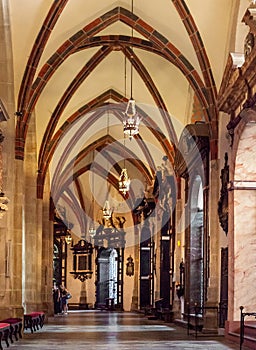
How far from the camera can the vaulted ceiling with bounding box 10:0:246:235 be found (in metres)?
16.8

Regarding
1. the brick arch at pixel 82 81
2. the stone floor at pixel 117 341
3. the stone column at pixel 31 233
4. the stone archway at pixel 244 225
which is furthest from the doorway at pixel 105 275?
the stone archway at pixel 244 225

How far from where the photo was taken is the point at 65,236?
38.5 metres

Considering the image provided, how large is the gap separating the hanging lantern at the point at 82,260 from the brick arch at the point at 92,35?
21305 mm

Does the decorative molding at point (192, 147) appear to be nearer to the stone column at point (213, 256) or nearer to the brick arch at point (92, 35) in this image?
the brick arch at point (92, 35)

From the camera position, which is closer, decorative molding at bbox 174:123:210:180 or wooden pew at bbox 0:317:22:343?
wooden pew at bbox 0:317:22:343

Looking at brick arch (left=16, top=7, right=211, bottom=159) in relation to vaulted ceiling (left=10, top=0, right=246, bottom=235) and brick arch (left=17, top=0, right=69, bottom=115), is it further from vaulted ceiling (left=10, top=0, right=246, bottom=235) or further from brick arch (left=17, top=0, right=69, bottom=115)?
brick arch (left=17, top=0, right=69, bottom=115)

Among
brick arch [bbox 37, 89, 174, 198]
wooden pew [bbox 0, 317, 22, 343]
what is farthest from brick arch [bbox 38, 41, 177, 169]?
wooden pew [bbox 0, 317, 22, 343]

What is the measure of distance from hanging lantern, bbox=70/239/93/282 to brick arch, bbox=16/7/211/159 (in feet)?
69.9

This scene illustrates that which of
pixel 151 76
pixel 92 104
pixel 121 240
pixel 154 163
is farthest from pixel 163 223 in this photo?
pixel 121 240

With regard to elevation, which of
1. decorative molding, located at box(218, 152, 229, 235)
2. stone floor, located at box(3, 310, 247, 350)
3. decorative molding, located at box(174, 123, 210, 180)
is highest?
decorative molding, located at box(174, 123, 210, 180)

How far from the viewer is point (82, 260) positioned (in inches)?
1553

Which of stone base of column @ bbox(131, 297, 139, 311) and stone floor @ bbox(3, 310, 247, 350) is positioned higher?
stone floor @ bbox(3, 310, 247, 350)

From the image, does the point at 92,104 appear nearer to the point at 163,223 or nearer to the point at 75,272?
the point at 163,223

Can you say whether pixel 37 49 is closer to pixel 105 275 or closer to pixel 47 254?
pixel 47 254
